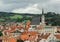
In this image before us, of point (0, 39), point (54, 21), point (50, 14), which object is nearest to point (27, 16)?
point (50, 14)

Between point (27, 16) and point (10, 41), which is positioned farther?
point (27, 16)

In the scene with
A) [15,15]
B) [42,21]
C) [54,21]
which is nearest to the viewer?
[42,21]

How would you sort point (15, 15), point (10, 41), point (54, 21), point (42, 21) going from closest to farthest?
point (10, 41) → point (42, 21) → point (54, 21) → point (15, 15)

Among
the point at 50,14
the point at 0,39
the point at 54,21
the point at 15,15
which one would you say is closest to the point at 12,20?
the point at 15,15

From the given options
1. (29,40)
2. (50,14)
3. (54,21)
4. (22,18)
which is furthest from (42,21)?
(29,40)

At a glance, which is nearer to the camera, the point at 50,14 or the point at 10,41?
the point at 10,41

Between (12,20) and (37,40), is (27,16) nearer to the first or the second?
(12,20)

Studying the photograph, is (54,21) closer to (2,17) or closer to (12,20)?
(12,20)

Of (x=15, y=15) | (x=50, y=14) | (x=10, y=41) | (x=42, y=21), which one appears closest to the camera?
(x=10, y=41)
